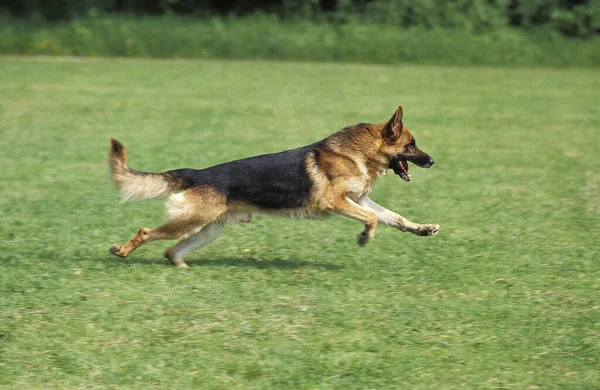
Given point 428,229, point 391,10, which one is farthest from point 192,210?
point 391,10

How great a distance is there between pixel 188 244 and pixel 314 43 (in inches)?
744

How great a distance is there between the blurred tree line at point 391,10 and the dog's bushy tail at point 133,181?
21.1 meters

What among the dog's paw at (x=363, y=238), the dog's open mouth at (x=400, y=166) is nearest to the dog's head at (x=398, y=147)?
the dog's open mouth at (x=400, y=166)

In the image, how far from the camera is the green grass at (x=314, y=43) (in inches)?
981

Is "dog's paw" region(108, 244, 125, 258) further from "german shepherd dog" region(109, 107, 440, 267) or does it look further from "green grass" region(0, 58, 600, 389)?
"green grass" region(0, 58, 600, 389)

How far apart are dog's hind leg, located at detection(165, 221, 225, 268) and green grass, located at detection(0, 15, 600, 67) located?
18.4 meters

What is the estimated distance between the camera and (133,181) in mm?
6918

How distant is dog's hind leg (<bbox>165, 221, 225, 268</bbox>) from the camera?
720 cm

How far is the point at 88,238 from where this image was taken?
810cm

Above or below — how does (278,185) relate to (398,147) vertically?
below

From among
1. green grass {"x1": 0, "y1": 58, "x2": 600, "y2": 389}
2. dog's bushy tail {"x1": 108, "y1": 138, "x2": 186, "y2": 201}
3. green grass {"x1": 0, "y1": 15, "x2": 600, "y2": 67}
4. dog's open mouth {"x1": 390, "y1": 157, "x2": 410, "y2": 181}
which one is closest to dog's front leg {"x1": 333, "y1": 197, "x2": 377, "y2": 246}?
green grass {"x1": 0, "y1": 58, "x2": 600, "y2": 389}

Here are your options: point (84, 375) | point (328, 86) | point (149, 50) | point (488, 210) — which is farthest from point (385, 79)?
point (84, 375)

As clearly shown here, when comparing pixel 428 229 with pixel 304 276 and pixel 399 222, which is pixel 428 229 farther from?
pixel 304 276

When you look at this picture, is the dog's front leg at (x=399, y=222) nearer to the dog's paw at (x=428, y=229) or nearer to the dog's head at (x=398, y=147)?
the dog's paw at (x=428, y=229)
